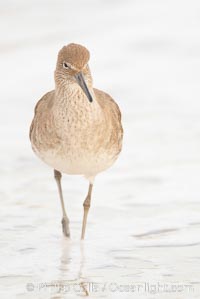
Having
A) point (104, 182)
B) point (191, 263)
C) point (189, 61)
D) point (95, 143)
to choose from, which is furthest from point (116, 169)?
point (189, 61)

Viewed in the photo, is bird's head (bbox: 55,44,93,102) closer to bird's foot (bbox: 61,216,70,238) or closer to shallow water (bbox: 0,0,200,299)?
bird's foot (bbox: 61,216,70,238)

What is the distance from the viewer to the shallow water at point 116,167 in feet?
25.2

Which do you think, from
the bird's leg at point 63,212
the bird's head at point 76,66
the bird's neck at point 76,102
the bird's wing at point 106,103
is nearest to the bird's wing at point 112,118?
the bird's wing at point 106,103

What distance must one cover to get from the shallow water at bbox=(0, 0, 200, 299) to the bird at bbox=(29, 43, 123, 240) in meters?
0.50

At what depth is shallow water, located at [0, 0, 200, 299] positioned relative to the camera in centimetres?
767

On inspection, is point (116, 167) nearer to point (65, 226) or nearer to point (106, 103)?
point (106, 103)

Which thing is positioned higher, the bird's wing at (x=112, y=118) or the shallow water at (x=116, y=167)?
the bird's wing at (x=112, y=118)

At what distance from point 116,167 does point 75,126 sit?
2069 millimetres

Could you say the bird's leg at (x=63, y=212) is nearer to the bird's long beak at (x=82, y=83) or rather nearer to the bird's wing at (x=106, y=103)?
the bird's wing at (x=106, y=103)

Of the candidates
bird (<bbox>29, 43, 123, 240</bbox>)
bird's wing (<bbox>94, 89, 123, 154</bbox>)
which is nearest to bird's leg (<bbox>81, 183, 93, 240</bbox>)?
bird (<bbox>29, 43, 123, 240</bbox>)

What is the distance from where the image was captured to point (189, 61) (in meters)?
14.1

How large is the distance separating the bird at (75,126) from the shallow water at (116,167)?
501 mm

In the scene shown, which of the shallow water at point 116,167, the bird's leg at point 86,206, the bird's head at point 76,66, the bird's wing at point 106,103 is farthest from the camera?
the bird's wing at point 106,103

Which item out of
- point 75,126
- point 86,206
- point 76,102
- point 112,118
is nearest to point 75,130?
point 75,126
